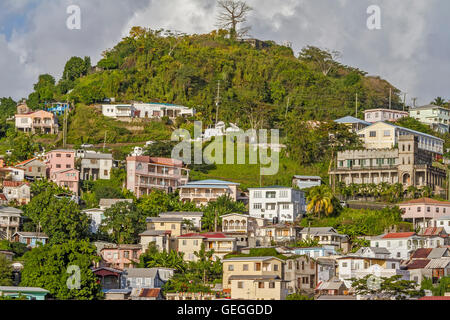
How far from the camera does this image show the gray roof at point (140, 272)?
54.8 m

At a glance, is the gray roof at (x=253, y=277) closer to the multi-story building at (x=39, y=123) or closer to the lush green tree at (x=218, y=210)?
the lush green tree at (x=218, y=210)

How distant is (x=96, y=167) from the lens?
79.9 meters

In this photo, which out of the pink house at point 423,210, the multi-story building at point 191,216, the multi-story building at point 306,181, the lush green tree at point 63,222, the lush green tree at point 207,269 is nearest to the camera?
the lush green tree at point 207,269

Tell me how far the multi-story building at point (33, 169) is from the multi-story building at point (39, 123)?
15.2m

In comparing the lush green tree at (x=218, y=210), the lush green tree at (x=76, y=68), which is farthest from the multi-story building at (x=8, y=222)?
the lush green tree at (x=76, y=68)

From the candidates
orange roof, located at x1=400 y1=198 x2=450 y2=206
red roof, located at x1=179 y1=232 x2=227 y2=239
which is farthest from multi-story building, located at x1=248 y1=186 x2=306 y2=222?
red roof, located at x1=179 y1=232 x2=227 y2=239

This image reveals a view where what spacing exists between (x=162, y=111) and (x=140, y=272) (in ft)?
138

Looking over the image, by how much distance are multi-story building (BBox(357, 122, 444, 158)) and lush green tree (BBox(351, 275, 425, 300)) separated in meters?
35.8

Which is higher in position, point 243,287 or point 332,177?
point 332,177

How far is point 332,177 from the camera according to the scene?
81.0m

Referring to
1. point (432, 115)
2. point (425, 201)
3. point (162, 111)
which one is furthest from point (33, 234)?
point (432, 115)
